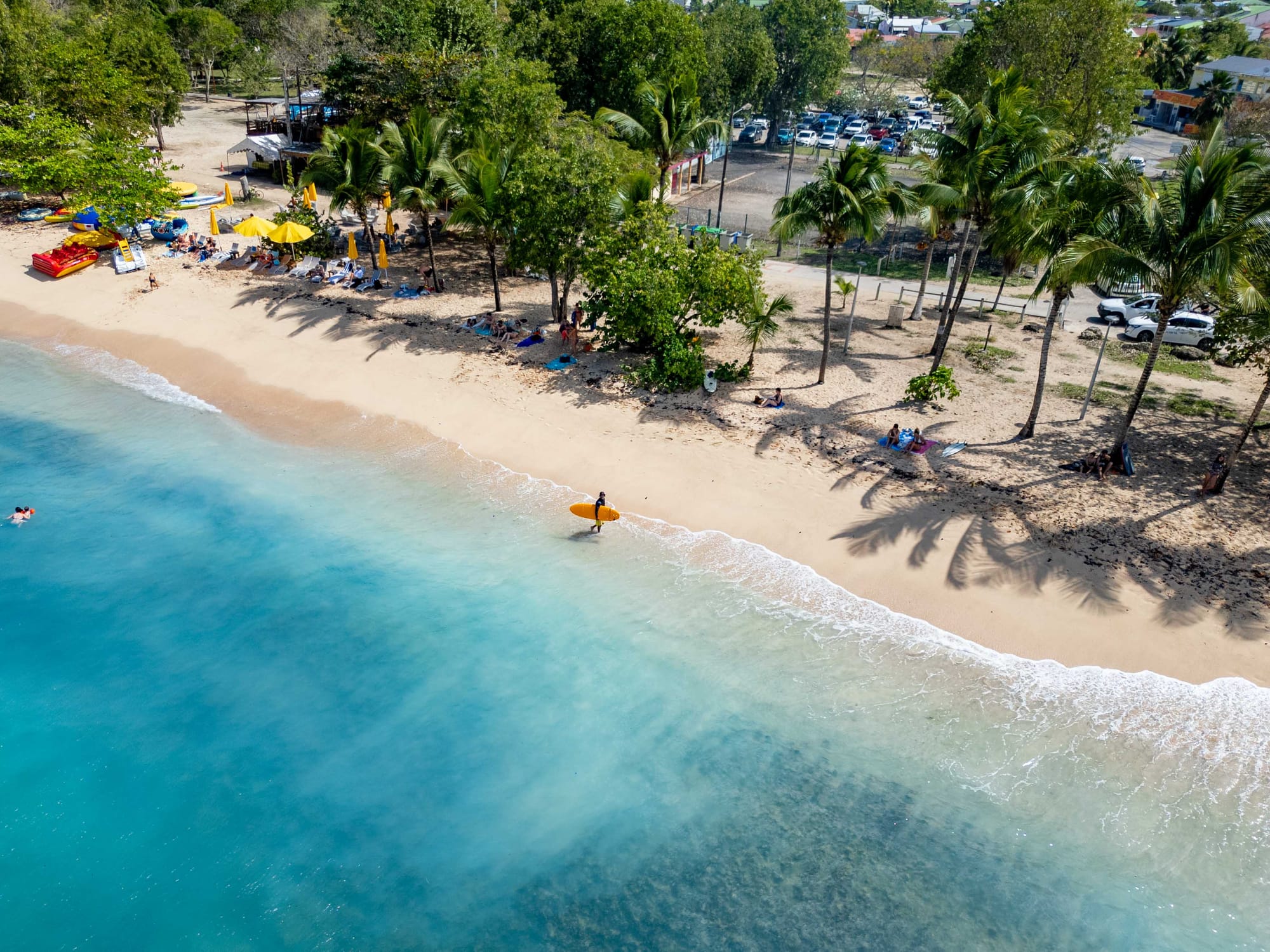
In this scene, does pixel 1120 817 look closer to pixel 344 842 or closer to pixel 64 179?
pixel 344 842

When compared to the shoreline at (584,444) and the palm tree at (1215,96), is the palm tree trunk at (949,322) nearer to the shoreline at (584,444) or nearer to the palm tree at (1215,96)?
the shoreline at (584,444)

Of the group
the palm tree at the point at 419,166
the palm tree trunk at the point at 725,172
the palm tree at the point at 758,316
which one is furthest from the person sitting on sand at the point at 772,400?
the palm tree trunk at the point at 725,172

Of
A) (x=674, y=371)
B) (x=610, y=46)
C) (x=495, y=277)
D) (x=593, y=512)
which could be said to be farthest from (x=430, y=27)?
(x=593, y=512)

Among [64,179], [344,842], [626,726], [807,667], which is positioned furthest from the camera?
[64,179]

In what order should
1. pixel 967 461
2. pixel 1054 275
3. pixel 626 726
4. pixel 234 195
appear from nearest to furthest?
pixel 626 726 < pixel 1054 275 < pixel 967 461 < pixel 234 195

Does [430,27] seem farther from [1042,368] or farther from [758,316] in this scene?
[1042,368]

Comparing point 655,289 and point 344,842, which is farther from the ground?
point 655,289

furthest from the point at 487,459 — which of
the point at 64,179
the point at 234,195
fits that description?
the point at 234,195
